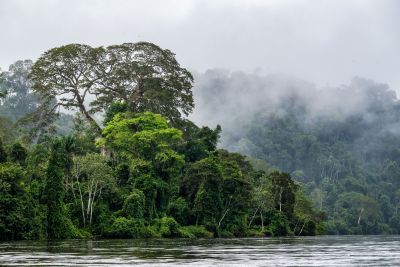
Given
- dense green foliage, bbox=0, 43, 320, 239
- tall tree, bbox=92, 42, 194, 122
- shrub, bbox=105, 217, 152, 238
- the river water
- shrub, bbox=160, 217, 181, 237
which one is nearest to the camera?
the river water

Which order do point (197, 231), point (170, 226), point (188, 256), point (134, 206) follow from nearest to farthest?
point (188, 256) < point (134, 206) < point (170, 226) < point (197, 231)

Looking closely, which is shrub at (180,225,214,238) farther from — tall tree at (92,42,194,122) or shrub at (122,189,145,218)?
tall tree at (92,42,194,122)

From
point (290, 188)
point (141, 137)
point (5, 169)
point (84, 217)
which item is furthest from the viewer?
point (290, 188)

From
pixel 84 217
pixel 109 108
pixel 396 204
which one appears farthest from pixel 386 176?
pixel 84 217

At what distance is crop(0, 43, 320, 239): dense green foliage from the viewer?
206 feet

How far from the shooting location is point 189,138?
298ft

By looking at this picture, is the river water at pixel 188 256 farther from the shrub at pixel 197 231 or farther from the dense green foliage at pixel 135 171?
the shrub at pixel 197 231

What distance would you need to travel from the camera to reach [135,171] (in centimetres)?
7256

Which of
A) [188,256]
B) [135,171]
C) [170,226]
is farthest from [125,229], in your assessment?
[188,256]

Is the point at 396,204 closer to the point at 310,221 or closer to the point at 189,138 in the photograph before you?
the point at 310,221

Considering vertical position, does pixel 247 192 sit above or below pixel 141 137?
below

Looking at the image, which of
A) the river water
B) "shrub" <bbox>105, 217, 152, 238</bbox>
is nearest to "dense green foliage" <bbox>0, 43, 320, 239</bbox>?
"shrub" <bbox>105, 217, 152, 238</bbox>

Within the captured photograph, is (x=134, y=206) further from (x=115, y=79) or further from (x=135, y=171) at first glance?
(x=115, y=79)

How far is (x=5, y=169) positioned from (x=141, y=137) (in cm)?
2384
